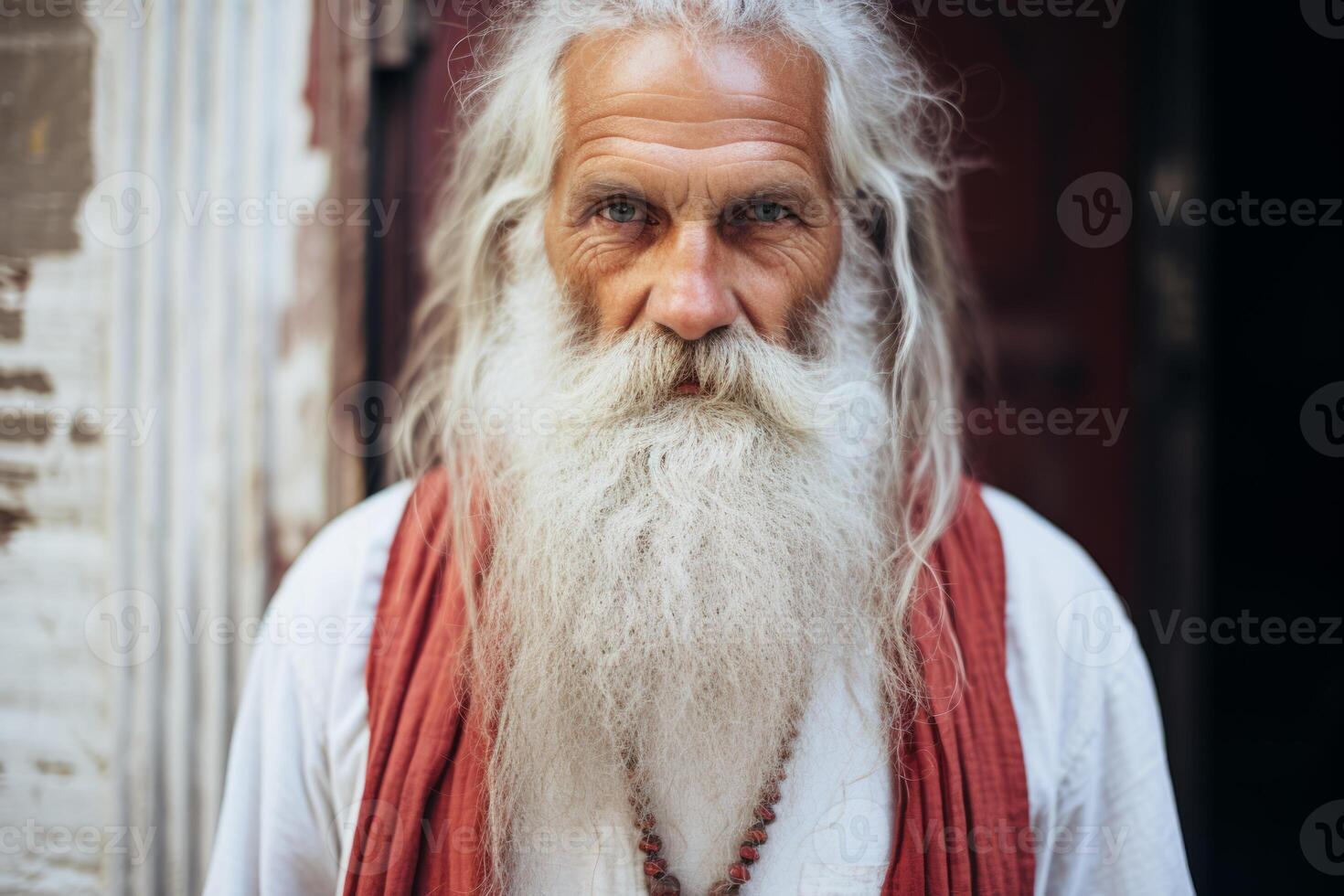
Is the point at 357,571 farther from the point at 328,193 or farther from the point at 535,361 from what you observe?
the point at 328,193

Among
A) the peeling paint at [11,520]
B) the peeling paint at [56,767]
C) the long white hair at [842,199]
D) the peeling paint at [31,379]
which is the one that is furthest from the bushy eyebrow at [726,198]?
the peeling paint at [56,767]

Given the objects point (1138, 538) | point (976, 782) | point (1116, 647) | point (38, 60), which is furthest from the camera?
point (1138, 538)

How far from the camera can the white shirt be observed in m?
1.20

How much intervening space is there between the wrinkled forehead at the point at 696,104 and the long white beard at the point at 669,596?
273 mm

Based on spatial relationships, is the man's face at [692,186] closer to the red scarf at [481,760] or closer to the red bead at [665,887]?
the red scarf at [481,760]

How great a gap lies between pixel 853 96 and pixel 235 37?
128 cm

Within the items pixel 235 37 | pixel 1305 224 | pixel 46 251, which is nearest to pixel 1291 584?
pixel 1305 224

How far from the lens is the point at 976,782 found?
119 cm

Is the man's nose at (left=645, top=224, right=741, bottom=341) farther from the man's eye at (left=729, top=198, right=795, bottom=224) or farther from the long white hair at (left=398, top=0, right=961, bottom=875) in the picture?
the long white hair at (left=398, top=0, right=961, bottom=875)

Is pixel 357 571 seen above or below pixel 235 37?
below

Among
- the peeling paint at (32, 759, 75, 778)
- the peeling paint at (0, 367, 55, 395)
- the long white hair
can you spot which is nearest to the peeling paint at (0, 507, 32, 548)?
the peeling paint at (0, 367, 55, 395)

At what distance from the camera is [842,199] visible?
137cm

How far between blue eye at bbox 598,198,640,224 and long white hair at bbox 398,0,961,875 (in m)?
0.16

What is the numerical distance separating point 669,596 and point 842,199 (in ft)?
2.42
